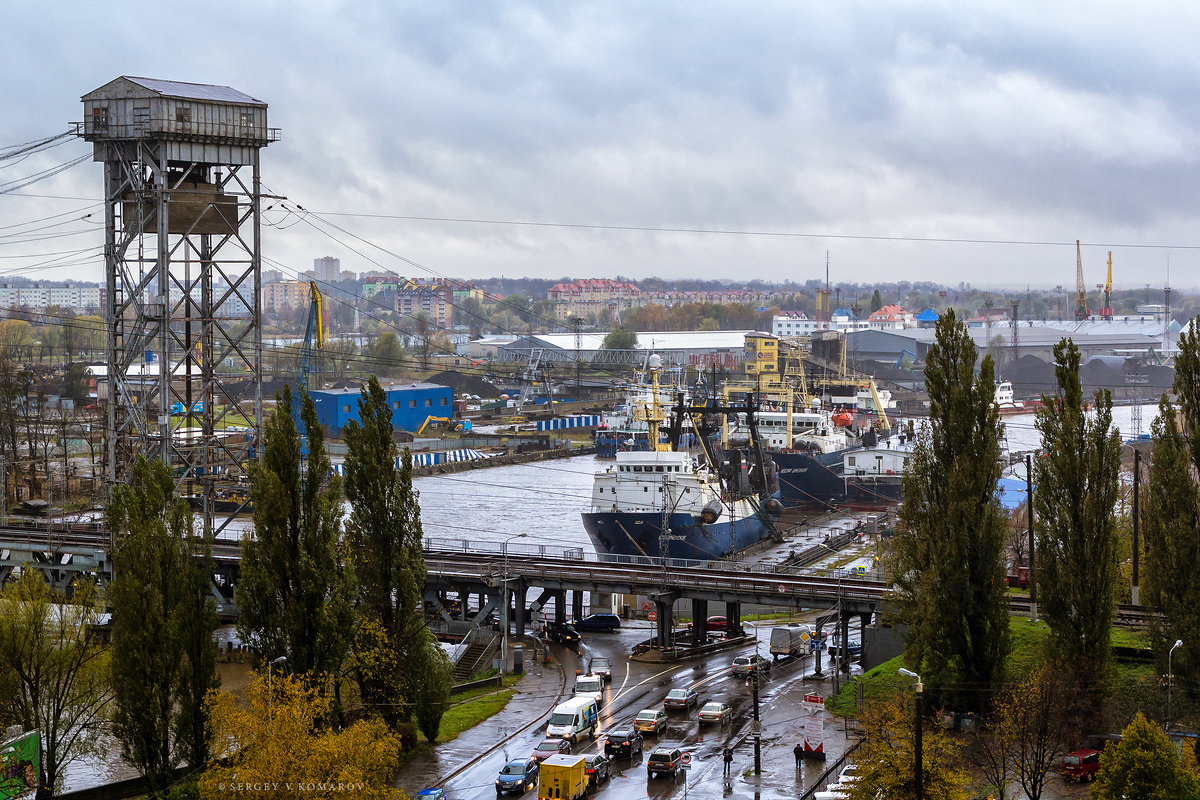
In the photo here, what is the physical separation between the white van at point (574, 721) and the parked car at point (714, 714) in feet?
6.06

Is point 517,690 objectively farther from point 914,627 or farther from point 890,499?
point 890,499

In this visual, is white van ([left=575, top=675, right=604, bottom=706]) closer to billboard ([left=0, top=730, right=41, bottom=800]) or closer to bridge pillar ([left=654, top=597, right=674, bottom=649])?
bridge pillar ([left=654, top=597, right=674, bottom=649])

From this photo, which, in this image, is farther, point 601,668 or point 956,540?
point 601,668

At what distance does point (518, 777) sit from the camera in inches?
718

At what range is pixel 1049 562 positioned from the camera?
66.4 feet

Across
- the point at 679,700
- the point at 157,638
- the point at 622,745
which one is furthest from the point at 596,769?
the point at 157,638

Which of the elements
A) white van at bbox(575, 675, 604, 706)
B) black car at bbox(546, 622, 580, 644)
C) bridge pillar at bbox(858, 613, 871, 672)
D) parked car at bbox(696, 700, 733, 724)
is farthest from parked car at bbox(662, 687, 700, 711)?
black car at bbox(546, 622, 580, 644)

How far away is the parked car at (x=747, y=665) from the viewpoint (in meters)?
25.5

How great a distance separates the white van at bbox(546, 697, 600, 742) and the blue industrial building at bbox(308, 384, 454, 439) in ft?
178

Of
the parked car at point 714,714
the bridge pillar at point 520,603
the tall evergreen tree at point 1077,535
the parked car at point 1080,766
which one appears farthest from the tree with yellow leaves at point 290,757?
the bridge pillar at point 520,603

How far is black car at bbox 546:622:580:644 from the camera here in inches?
1164

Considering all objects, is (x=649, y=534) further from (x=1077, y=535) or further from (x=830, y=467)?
(x=830, y=467)

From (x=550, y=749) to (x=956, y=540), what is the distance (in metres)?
7.43

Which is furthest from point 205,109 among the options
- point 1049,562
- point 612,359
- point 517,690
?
point 612,359
